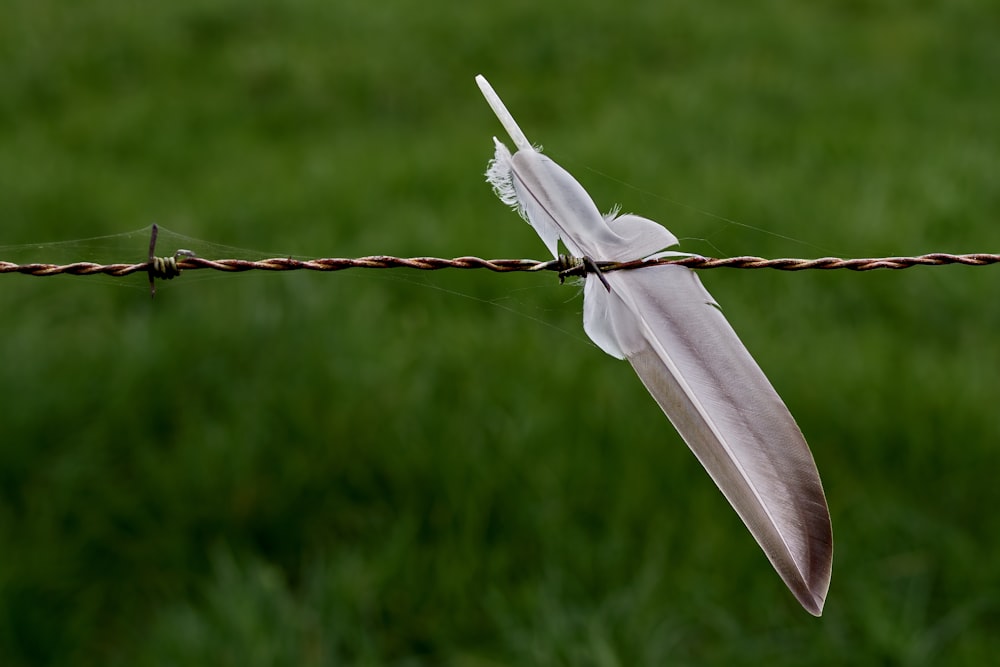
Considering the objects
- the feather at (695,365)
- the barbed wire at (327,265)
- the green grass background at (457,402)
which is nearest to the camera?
the feather at (695,365)

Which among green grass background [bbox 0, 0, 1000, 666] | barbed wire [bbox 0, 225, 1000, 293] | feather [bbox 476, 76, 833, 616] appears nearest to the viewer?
feather [bbox 476, 76, 833, 616]

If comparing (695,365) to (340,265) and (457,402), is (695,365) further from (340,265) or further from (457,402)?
(457,402)

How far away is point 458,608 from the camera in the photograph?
7.14ft

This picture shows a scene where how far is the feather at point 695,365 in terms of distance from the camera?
39.2 inches

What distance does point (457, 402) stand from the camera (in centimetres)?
282

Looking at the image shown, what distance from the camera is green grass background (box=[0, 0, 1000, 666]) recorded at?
2.14m

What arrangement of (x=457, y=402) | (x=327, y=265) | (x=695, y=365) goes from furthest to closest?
(x=457, y=402)
(x=327, y=265)
(x=695, y=365)

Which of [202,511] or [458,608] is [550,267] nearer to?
[458,608]

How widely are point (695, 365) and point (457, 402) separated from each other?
5.87 feet

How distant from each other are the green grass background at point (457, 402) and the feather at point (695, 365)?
0.09 metres

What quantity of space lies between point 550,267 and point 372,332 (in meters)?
2.03

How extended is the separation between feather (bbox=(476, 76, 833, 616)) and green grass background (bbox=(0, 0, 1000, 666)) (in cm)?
9

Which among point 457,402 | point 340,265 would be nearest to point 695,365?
point 340,265

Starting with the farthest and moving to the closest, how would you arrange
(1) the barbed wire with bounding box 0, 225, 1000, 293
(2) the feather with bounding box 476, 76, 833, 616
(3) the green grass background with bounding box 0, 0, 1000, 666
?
(3) the green grass background with bounding box 0, 0, 1000, 666 → (1) the barbed wire with bounding box 0, 225, 1000, 293 → (2) the feather with bounding box 476, 76, 833, 616
